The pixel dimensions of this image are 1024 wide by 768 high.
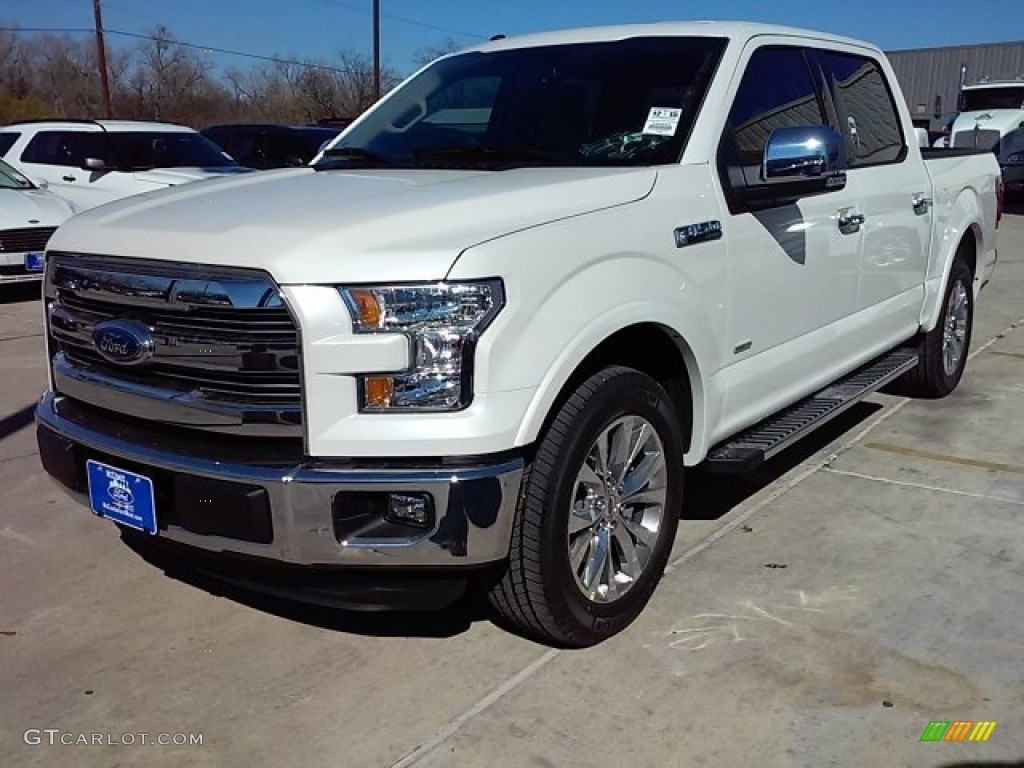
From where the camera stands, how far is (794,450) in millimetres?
5211

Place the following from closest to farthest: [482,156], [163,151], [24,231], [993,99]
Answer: [482,156]
[24,231]
[163,151]
[993,99]

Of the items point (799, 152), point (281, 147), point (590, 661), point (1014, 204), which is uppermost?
point (281, 147)

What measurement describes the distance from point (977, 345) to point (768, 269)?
474cm

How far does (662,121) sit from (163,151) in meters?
9.37

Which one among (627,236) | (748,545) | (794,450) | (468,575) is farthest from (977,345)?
(468,575)

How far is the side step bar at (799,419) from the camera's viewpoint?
12.2 ft

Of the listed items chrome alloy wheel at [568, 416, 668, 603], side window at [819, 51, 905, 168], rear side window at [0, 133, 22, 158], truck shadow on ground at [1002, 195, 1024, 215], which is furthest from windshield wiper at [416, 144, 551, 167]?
truck shadow on ground at [1002, 195, 1024, 215]

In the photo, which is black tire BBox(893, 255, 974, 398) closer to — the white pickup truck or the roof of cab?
the white pickup truck

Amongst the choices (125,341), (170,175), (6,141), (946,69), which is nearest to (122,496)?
(125,341)

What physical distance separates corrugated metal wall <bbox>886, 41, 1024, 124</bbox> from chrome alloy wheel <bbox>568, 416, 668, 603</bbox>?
39662 mm

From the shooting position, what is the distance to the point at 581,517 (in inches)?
122

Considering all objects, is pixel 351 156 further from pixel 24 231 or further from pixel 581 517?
pixel 24 231

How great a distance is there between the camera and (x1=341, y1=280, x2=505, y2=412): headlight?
2621 millimetres

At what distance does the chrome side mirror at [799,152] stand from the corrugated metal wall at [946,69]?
38.8 meters
